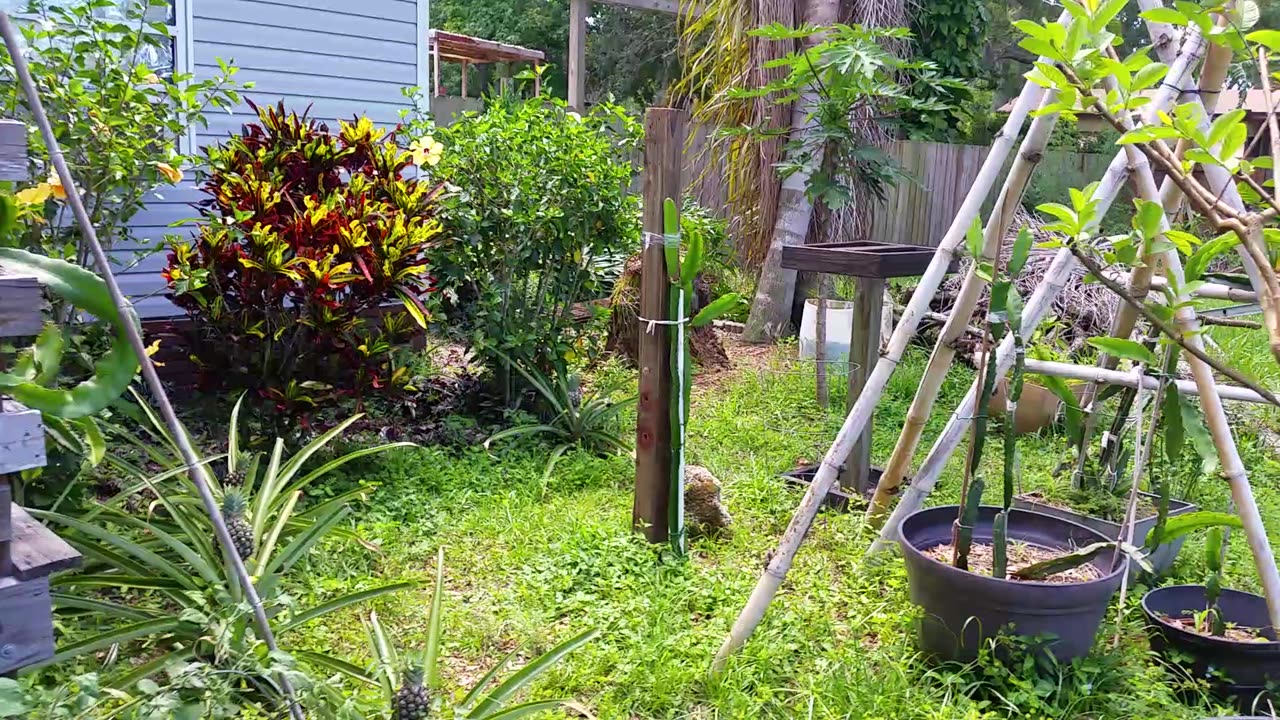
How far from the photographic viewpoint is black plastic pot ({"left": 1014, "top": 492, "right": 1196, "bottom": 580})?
3.02 meters

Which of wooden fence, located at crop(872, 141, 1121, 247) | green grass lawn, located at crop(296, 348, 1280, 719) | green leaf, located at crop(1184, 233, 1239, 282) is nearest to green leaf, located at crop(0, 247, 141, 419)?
green grass lawn, located at crop(296, 348, 1280, 719)

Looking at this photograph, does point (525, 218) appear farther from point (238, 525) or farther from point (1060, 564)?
point (1060, 564)

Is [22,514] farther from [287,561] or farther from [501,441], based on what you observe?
[501,441]

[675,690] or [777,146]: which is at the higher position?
[777,146]

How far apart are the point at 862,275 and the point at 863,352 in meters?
0.43

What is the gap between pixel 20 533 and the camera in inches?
60.6

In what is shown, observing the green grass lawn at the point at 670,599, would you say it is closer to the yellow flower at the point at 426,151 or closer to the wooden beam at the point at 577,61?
the yellow flower at the point at 426,151

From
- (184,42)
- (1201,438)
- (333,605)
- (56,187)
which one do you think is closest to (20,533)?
(333,605)

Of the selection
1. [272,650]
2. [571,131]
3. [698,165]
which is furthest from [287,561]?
[698,165]

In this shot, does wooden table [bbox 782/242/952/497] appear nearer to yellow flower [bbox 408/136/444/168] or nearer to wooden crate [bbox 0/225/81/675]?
yellow flower [bbox 408/136/444/168]

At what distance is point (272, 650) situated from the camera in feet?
4.55

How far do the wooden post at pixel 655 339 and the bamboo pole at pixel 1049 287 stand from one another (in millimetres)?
791

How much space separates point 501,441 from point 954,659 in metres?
2.61

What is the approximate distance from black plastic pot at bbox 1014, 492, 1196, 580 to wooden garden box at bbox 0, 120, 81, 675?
2.82 m
